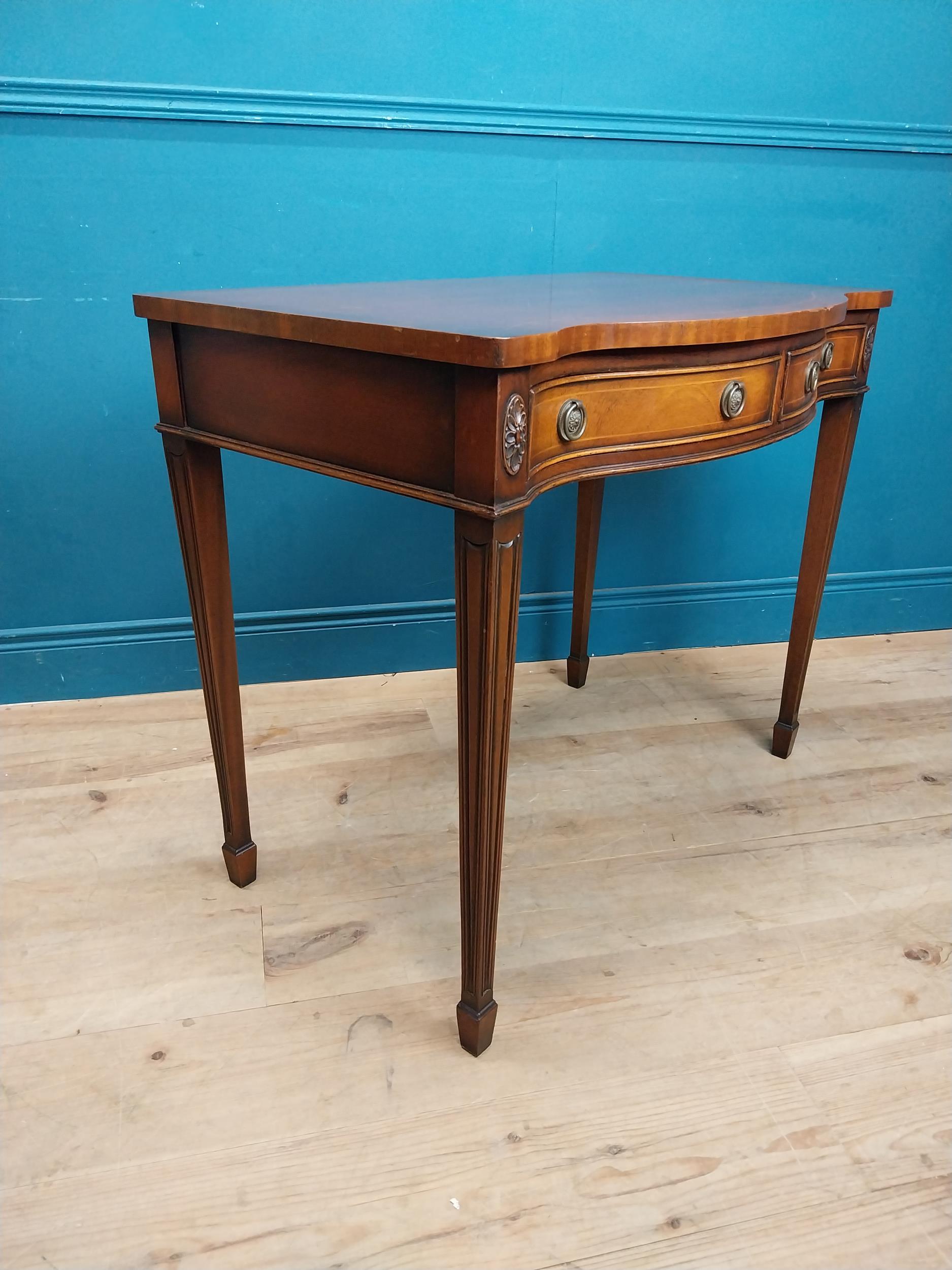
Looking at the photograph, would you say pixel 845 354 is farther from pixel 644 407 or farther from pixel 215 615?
pixel 215 615

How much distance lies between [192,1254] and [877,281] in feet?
7.56

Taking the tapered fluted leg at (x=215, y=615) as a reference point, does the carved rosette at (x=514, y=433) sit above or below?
above

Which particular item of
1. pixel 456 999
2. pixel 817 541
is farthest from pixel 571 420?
pixel 817 541

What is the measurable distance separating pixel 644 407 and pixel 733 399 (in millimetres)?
153

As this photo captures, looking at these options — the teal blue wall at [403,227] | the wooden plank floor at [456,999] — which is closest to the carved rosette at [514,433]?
the wooden plank floor at [456,999]

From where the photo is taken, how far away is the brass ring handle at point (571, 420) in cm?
99

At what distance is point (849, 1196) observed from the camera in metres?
1.03

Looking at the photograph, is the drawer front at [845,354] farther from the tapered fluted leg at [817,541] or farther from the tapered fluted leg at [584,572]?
the tapered fluted leg at [584,572]

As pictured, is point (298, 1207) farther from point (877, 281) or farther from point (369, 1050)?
point (877, 281)

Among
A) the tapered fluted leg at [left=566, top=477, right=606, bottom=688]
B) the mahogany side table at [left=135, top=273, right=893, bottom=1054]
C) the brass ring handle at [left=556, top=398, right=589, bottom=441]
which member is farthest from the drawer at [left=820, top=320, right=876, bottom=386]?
the brass ring handle at [left=556, top=398, right=589, bottom=441]

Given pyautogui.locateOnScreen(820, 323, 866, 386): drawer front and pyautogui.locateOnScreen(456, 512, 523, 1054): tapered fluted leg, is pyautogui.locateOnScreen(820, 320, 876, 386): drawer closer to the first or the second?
pyautogui.locateOnScreen(820, 323, 866, 386): drawer front

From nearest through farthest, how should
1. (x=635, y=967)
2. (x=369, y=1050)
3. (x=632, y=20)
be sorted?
(x=369, y=1050), (x=635, y=967), (x=632, y=20)

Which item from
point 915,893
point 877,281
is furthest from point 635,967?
point 877,281

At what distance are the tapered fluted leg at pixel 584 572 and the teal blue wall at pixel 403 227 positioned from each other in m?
0.15
